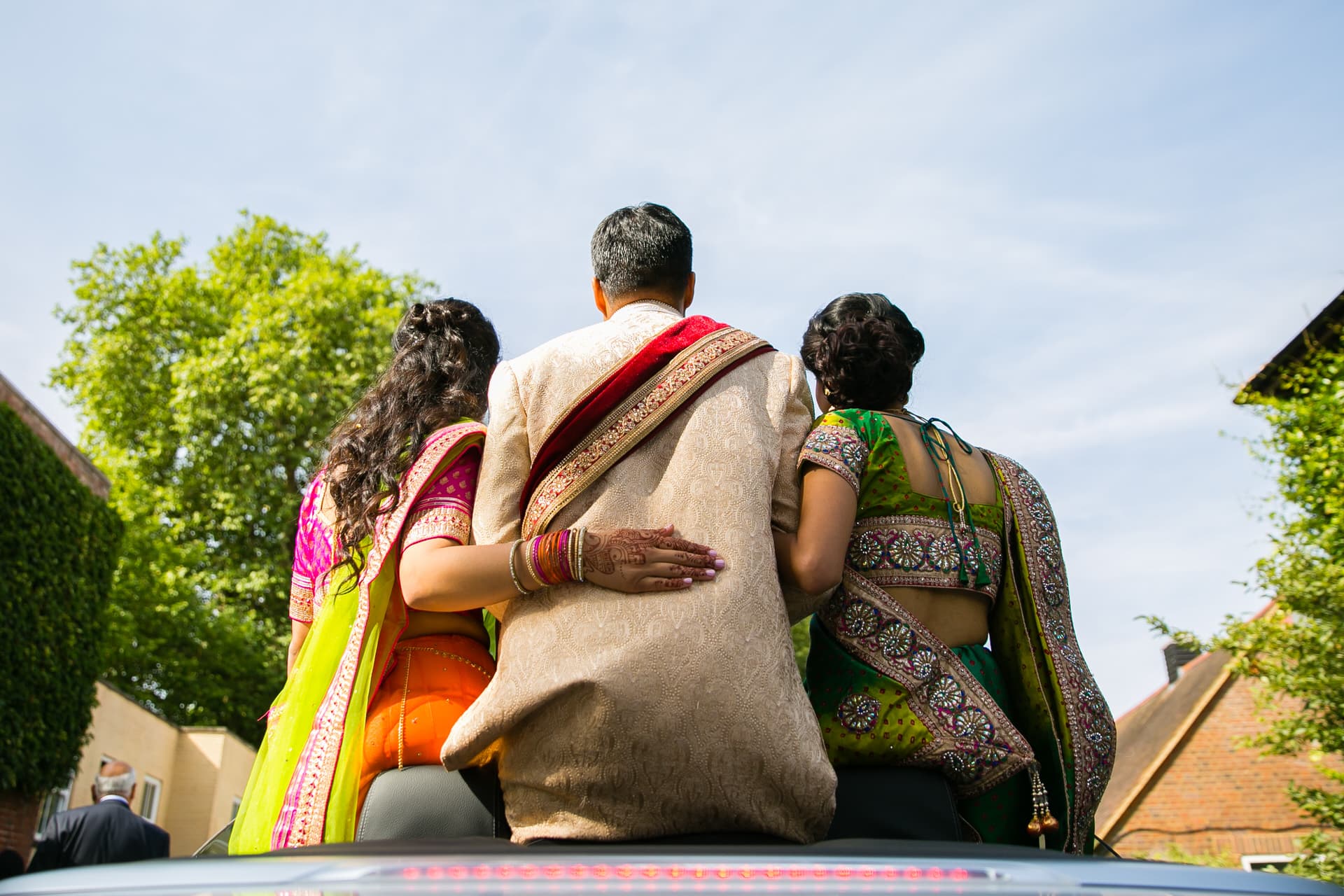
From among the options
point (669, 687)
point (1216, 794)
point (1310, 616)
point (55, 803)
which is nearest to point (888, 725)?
point (669, 687)

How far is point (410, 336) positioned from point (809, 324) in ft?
3.42

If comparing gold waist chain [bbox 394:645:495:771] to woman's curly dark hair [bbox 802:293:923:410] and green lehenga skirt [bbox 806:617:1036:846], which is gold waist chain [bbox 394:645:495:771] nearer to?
green lehenga skirt [bbox 806:617:1036:846]

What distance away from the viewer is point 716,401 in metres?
2.18

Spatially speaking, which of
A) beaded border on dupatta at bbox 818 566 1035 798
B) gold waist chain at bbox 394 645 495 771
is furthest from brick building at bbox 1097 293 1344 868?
gold waist chain at bbox 394 645 495 771

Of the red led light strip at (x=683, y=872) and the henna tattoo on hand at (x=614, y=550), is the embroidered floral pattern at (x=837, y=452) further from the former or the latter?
the red led light strip at (x=683, y=872)

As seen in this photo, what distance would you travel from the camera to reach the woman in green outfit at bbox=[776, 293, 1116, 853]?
7.72 ft

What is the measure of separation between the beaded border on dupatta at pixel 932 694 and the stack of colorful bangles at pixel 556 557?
0.74 meters

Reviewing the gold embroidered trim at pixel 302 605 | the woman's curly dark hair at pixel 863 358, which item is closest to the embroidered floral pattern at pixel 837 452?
the woman's curly dark hair at pixel 863 358

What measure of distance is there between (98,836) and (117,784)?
1.59ft

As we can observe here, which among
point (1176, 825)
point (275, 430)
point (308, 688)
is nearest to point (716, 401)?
point (308, 688)

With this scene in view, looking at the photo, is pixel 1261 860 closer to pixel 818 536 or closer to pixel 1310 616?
pixel 1310 616

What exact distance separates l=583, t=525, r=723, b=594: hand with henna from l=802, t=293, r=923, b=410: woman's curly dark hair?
1.03 m

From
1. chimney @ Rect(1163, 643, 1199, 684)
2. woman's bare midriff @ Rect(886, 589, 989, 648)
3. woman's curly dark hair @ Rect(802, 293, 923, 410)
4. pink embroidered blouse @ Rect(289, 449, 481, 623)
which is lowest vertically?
woman's bare midriff @ Rect(886, 589, 989, 648)

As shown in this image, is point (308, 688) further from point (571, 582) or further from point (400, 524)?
point (571, 582)
